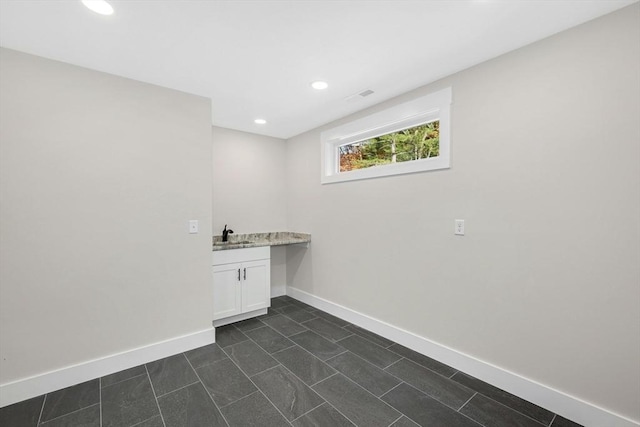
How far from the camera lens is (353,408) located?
1.87 metres

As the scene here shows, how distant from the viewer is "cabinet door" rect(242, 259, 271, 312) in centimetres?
332

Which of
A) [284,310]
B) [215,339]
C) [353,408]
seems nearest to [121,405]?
[215,339]

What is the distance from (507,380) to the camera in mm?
2014

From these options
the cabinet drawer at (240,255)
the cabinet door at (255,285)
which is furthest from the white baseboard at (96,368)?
the cabinet drawer at (240,255)

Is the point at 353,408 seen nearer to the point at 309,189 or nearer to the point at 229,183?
the point at 309,189

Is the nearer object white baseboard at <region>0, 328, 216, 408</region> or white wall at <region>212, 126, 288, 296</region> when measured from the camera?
white baseboard at <region>0, 328, 216, 408</region>

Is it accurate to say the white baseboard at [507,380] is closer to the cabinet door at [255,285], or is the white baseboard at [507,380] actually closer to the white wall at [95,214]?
the cabinet door at [255,285]

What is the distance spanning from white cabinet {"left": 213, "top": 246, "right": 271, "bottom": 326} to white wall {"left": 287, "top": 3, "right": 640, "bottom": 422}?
1.62 m

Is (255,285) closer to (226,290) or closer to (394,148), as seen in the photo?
(226,290)

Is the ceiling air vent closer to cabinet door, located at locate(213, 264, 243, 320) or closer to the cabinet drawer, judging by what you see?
the cabinet drawer

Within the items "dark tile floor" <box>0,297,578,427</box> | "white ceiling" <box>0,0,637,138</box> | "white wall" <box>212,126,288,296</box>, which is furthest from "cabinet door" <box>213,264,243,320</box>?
"white ceiling" <box>0,0,637,138</box>

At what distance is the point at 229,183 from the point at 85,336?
2.21 meters

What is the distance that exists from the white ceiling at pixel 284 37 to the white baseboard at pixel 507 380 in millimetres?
Result: 2327

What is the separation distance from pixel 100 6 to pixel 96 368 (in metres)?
2.55
